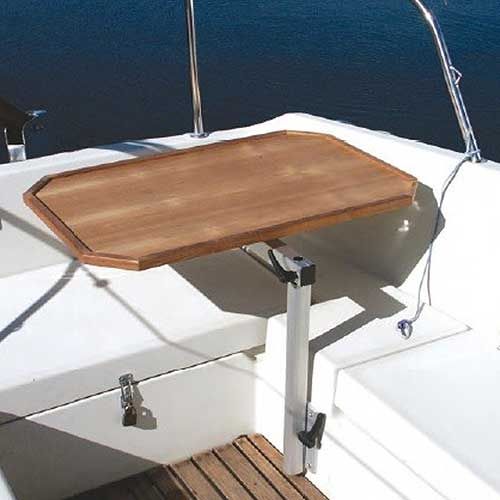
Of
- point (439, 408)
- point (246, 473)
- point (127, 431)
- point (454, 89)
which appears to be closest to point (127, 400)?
point (127, 431)

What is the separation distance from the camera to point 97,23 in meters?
11.1

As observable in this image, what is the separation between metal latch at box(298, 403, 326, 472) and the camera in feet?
5.68

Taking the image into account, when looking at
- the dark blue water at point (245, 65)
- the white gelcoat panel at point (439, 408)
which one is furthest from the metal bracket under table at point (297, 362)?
the dark blue water at point (245, 65)

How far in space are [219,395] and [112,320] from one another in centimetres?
32

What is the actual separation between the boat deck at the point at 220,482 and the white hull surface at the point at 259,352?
0.03m

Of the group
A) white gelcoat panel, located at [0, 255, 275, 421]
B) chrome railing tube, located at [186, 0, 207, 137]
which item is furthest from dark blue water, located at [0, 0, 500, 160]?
white gelcoat panel, located at [0, 255, 275, 421]

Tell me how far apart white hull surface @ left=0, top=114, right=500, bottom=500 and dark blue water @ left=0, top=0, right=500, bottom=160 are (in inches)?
181

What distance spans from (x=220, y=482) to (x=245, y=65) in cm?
795

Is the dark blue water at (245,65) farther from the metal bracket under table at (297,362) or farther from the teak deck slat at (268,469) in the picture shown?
the metal bracket under table at (297,362)

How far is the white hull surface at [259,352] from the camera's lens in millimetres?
1541

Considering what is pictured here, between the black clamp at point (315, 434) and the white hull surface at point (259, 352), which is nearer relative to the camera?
the white hull surface at point (259, 352)

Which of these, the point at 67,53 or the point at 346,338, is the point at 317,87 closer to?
the point at 67,53

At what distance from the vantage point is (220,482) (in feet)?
6.12

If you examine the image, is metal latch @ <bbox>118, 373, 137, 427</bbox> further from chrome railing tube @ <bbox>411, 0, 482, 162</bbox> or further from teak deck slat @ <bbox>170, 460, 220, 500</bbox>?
chrome railing tube @ <bbox>411, 0, 482, 162</bbox>
